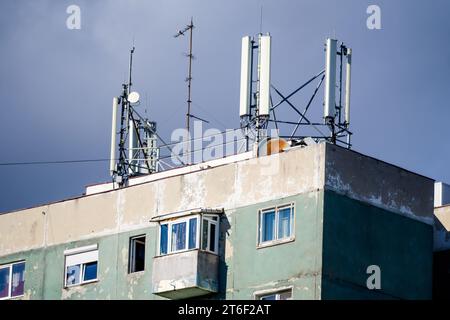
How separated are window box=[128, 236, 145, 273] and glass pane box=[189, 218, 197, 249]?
10.6 feet

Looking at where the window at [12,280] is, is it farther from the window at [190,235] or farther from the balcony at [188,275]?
the balcony at [188,275]

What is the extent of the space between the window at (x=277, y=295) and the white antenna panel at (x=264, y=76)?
325 inches

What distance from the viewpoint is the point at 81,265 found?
80.4 meters

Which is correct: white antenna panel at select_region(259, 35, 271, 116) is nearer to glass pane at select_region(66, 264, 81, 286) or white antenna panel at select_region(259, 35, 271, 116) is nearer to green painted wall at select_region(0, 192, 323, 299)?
green painted wall at select_region(0, 192, 323, 299)

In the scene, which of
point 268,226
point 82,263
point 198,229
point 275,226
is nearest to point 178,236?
point 198,229

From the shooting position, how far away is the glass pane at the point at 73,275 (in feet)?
264

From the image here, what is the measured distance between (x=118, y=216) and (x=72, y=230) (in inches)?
92.6

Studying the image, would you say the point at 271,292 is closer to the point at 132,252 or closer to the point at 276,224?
the point at 276,224

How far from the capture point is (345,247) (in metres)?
73.5

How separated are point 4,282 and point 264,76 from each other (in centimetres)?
1326

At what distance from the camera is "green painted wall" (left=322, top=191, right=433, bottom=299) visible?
72.9 m

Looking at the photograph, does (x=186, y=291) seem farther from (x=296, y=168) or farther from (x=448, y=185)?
(x=448, y=185)
